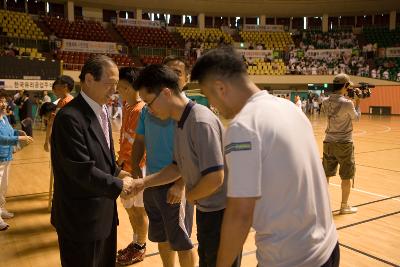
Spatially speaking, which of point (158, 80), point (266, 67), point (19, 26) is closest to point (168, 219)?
point (158, 80)

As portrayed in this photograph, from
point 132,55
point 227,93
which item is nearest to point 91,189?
point 227,93

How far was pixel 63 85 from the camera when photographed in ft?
16.8

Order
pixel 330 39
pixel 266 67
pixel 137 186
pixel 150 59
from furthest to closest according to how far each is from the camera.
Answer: pixel 330 39 → pixel 266 67 → pixel 150 59 → pixel 137 186

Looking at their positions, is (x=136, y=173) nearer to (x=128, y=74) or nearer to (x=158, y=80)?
(x=128, y=74)

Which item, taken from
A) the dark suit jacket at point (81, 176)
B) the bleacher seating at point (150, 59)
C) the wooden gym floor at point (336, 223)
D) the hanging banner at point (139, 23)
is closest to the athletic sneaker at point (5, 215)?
the wooden gym floor at point (336, 223)

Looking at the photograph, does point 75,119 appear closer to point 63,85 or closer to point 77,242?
point 77,242

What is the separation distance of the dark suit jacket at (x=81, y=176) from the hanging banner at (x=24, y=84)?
1543 cm

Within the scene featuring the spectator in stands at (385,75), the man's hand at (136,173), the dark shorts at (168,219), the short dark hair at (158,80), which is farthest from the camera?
the spectator in stands at (385,75)

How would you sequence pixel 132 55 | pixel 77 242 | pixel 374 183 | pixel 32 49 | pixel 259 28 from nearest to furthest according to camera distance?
pixel 77 242, pixel 374 183, pixel 32 49, pixel 132 55, pixel 259 28

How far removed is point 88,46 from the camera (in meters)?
25.3

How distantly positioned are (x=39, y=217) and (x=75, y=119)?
362 cm

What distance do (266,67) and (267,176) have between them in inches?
1154

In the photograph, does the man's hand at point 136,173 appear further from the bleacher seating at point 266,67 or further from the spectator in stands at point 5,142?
the bleacher seating at point 266,67

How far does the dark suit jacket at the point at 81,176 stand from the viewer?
2.26m
